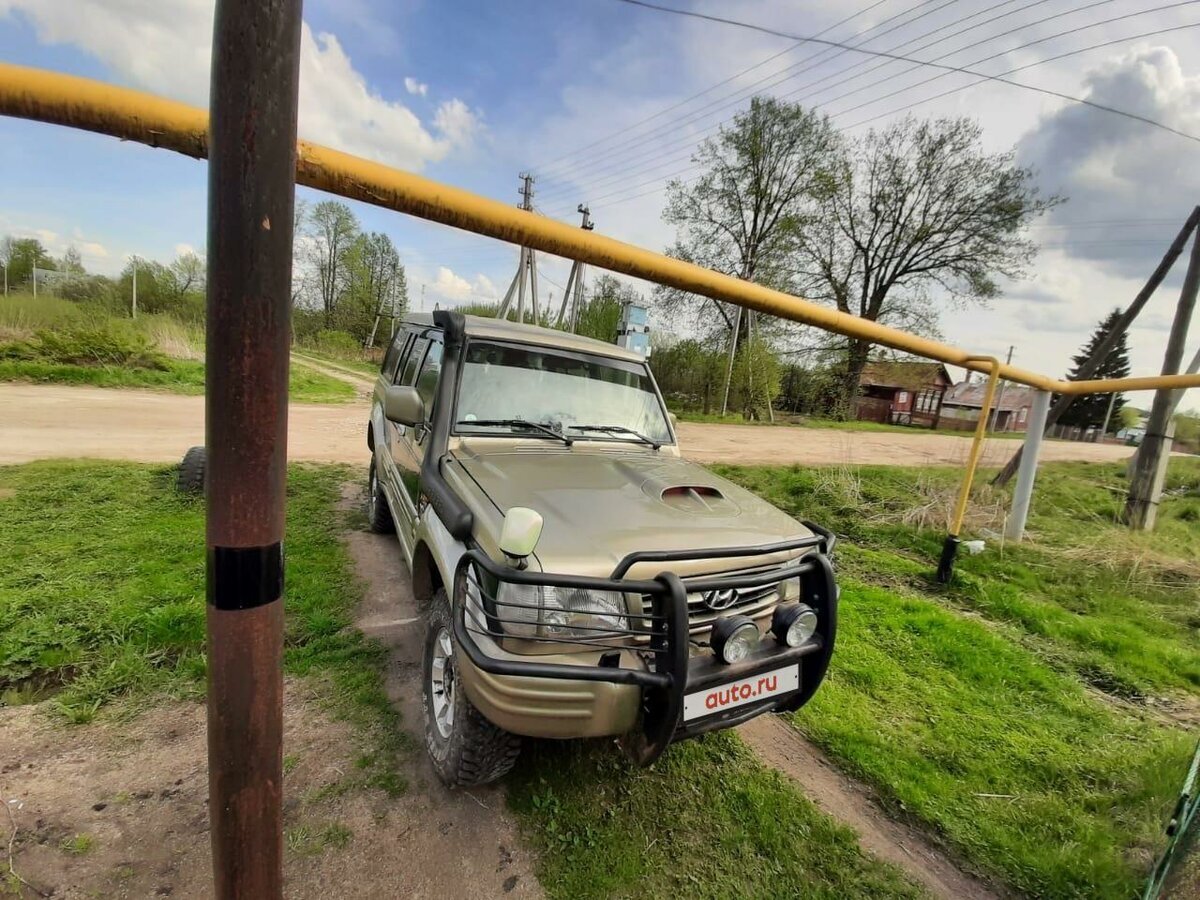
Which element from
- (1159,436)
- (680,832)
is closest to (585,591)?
(680,832)

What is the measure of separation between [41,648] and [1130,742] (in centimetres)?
596

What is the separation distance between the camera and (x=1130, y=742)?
9.71 ft

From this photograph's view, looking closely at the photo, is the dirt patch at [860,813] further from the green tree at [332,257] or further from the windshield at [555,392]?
the green tree at [332,257]

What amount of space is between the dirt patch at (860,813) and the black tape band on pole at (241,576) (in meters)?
2.57

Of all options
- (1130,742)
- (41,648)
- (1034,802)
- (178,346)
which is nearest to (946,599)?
(1130,742)

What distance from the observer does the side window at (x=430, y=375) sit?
10.5ft

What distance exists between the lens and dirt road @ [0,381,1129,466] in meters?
7.11

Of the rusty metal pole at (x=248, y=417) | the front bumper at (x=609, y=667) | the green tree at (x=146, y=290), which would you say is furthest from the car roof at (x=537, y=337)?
the green tree at (x=146, y=290)

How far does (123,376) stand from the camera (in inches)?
504

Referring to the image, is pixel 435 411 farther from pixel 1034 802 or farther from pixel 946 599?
pixel 946 599

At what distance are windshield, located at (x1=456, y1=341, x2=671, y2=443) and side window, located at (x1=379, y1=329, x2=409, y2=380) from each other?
6.51ft

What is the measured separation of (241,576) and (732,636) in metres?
1.56

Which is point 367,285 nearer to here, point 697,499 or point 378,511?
point 378,511

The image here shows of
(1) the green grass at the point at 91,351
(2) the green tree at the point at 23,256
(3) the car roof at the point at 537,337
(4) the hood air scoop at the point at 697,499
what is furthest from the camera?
(2) the green tree at the point at 23,256
